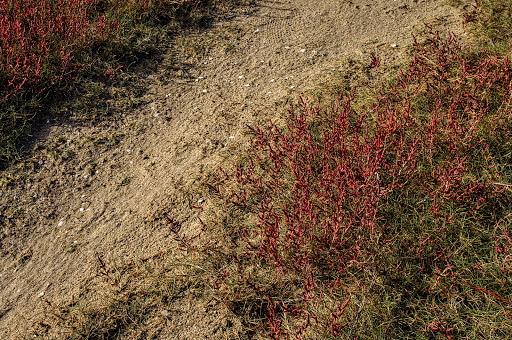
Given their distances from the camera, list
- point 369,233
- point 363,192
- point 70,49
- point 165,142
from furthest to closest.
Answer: point 70,49, point 165,142, point 363,192, point 369,233

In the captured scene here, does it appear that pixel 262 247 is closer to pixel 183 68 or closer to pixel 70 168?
pixel 70 168

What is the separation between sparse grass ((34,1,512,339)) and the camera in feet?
8.53

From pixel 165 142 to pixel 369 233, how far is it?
7.81 feet

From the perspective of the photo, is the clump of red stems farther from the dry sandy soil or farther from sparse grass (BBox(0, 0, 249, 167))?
sparse grass (BBox(0, 0, 249, 167))

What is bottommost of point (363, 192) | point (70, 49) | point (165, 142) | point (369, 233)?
point (369, 233)

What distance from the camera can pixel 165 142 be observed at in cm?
432

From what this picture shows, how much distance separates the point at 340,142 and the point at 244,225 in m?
1.05

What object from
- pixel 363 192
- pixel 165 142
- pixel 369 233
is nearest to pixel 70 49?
pixel 165 142

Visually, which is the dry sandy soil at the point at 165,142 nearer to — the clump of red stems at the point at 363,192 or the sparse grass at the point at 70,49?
the sparse grass at the point at 70,49

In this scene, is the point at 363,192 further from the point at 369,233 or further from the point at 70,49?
the point at 70,49

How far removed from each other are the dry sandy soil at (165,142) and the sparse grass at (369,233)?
0.32 metres

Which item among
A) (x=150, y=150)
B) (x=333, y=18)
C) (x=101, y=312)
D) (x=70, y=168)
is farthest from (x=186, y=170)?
(x=333, y=18)

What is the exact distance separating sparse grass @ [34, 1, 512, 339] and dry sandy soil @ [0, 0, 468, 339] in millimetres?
317

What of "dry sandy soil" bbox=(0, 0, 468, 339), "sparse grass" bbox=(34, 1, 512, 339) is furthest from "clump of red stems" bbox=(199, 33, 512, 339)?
"dry sandy soil" bbox=(0, 0, 468, 339)
